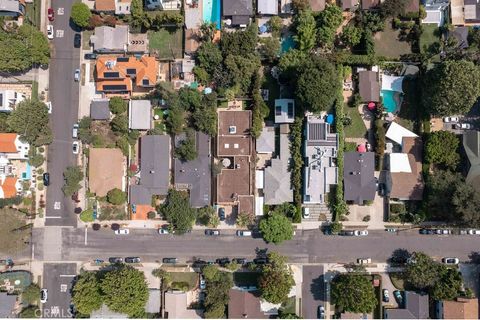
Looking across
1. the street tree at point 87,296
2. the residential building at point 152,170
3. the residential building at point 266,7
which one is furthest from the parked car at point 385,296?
the residential building at point 266,7

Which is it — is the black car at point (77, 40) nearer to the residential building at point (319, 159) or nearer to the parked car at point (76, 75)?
the parked car at point (76, 75)

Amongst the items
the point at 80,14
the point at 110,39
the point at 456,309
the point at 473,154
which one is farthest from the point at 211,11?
the point at 456,309

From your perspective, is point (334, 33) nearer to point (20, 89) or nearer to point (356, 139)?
point (356, 139)

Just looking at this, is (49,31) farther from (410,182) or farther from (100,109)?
(410,182)

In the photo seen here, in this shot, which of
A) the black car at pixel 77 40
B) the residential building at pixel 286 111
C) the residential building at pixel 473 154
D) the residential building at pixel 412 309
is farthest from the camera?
the black car at pixel 77 40

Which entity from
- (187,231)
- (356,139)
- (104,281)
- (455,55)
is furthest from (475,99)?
(104,281)

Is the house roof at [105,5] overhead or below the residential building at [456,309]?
overhead

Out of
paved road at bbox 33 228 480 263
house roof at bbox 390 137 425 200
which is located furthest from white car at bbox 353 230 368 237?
house roof at bbox 390 137 425 200
